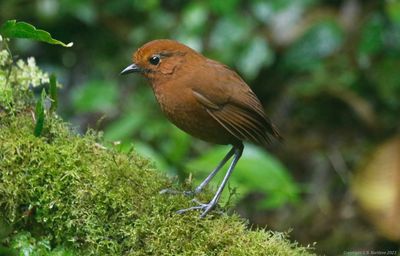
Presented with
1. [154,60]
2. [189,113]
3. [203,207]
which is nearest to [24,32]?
[154,60]

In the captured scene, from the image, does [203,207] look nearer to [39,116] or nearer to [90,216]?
[90,216]

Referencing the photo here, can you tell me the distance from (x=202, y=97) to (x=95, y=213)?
812 mm

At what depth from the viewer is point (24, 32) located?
282 centimetres

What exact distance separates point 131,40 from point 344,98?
2032 mm

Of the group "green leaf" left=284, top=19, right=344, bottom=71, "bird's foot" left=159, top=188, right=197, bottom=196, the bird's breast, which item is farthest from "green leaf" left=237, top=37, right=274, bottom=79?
"bird's foot" left=159, top=188, right=197, bottom=196

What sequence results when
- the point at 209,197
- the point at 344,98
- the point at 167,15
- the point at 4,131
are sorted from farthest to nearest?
the point at 167,15 → the point at 344,98 → the point at 209,197 → the point at 4,131

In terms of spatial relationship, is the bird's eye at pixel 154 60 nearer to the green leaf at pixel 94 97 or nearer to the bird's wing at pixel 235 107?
the bird's wing at pixel 235 107

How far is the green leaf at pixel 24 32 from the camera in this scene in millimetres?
2762

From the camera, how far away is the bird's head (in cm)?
325

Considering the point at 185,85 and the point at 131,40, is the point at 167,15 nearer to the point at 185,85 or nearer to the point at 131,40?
the point at 131,40

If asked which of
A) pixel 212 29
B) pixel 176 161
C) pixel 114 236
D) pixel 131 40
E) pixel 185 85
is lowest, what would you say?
pixel 114 236

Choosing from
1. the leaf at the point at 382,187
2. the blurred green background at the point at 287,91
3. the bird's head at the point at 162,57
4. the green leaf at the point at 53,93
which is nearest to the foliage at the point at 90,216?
the green leaf at the point at 53,93

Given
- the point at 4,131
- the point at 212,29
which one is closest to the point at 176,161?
the point at 212,29

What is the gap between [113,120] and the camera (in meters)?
6.39
